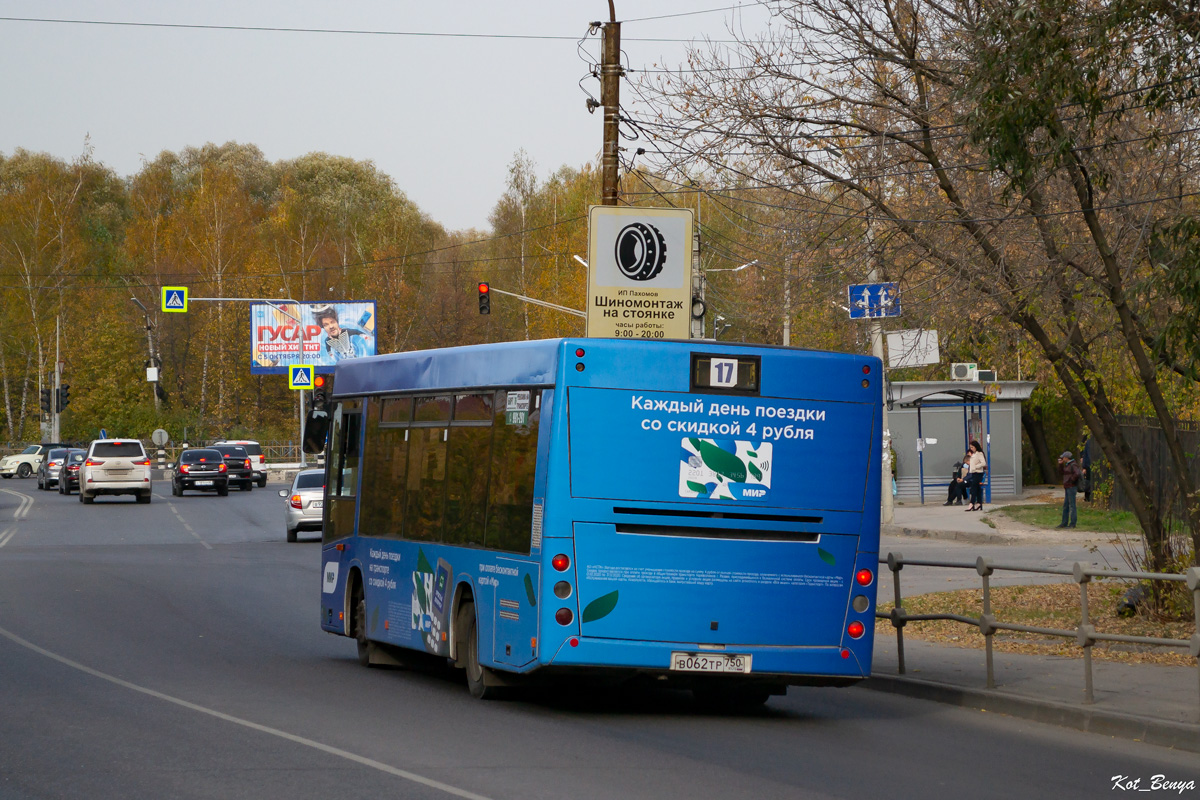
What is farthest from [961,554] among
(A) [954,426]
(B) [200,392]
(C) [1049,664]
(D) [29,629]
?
(B) [200,392]

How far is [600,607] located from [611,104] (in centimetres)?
1198

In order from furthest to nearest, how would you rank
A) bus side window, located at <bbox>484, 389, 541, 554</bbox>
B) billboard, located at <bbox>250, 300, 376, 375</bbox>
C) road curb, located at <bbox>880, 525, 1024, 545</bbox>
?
billboard, located at <bbox>250, 300, 376, 375</bbox> < road curb, located at <bbox>880, 525, 1024, 545</bbox> < bus side window, located at <bbox>484, 389, 541, 554</bbox>

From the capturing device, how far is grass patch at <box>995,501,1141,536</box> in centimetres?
3032

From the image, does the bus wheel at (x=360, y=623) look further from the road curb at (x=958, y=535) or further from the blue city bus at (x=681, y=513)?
the road curb at (x=958, y=535)

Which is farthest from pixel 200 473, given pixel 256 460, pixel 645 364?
pixel 645 364

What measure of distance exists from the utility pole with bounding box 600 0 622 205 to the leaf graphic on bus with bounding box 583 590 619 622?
1133 centimetres

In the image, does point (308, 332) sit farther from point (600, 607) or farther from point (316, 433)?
point (600, 607)

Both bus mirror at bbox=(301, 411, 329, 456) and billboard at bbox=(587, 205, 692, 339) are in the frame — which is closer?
bus mirror at bbox=(301, 411, 329, 456)

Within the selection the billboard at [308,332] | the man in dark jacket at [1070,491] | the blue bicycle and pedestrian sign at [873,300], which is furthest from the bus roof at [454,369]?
the billboard at [308,332]

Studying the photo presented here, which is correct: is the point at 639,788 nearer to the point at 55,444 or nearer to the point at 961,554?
the point at 961,554

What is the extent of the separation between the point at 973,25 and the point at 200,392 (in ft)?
256

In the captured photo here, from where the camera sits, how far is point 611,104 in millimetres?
20719

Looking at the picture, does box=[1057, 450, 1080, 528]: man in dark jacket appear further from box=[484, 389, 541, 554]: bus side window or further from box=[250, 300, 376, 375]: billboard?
box=[250, 300, 376, 375]: billboard

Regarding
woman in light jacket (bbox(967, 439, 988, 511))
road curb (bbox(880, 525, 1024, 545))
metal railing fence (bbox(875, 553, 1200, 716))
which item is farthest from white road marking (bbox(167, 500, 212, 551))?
metal railing fence (bbox(875, 553, 1200, 716))
